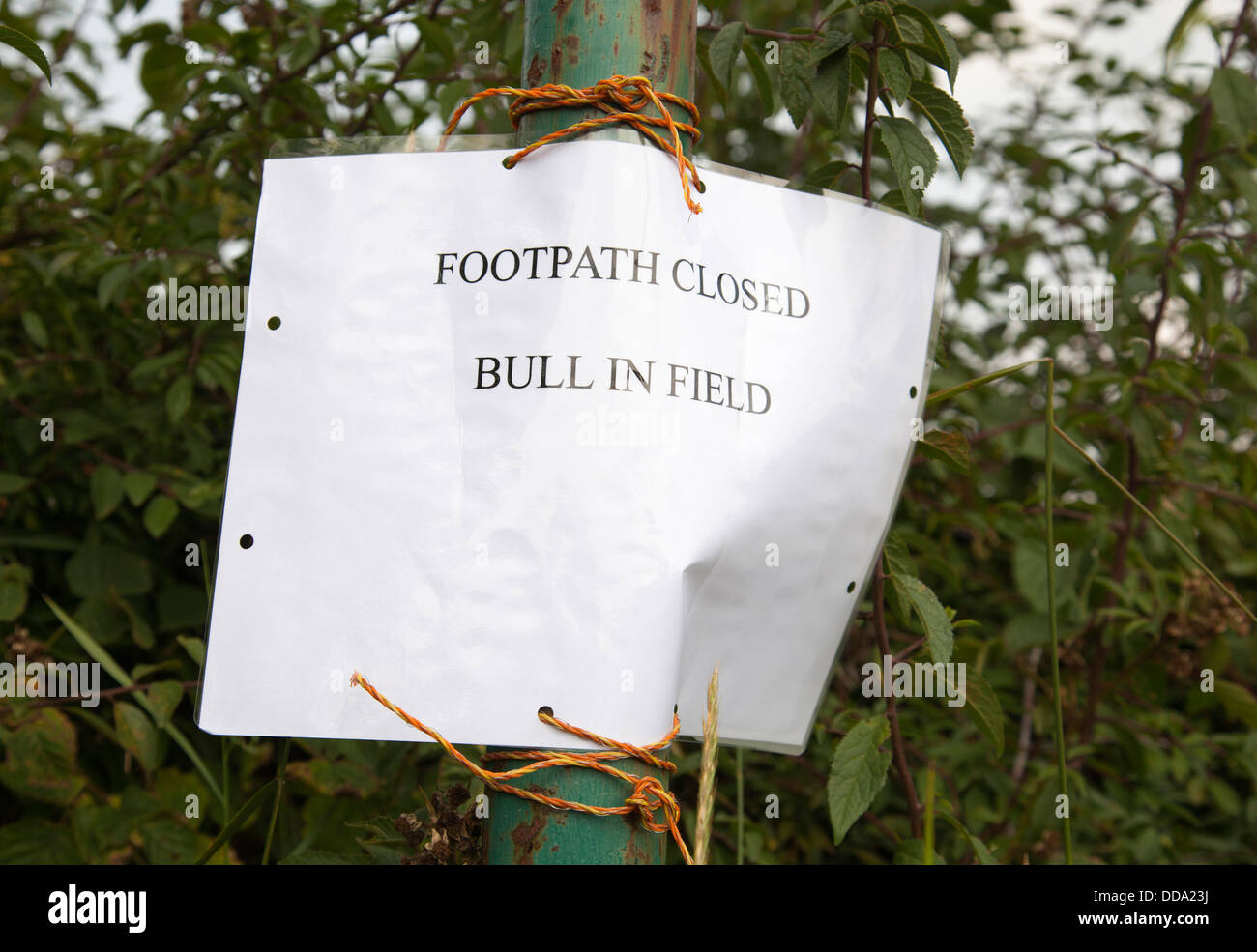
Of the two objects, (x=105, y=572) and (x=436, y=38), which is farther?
(x=105, y=572)

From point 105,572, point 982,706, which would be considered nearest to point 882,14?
point 982,706

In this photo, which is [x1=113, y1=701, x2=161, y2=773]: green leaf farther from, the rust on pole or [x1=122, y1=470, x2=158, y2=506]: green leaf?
the rust on pole

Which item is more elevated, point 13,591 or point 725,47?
point 725,47

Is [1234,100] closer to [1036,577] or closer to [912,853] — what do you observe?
[1036,577]

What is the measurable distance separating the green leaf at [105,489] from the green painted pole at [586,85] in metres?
1.05

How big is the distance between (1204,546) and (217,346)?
2260 millimetres

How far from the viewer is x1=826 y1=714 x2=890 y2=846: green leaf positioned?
100 cm

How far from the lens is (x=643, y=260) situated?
86cm

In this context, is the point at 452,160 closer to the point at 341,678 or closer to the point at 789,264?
the point at 789,264

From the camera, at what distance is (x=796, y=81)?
3.71 ft

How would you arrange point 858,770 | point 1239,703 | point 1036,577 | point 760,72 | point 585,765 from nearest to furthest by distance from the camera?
1. point 585,765
2. point 858,770
3. point 760,72
4. point 1036,577
5. point 1239,703

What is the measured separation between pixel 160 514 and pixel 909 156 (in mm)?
1186

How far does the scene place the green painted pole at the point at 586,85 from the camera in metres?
0.80

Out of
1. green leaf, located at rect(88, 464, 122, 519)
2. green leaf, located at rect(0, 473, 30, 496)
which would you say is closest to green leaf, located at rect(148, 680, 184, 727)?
green leaf, located at rect(88, 464, 122, 519)
